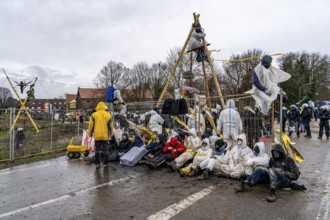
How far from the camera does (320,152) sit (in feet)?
31.3

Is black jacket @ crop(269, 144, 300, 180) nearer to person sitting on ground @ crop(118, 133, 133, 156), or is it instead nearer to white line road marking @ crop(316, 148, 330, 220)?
white line road marking @ crop(316, 148, 330, 220)

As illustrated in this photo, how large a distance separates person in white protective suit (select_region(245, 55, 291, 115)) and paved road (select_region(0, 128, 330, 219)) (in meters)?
1.93

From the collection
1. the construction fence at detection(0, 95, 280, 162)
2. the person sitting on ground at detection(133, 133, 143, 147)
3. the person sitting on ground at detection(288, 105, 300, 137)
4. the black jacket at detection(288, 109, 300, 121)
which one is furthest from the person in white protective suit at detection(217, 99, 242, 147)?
the black jacket at detection(288, 109, 300, 121)

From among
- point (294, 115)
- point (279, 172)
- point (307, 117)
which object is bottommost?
point (279, 172)

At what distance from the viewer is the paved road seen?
435 cm

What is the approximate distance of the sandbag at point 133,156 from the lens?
26.2ft

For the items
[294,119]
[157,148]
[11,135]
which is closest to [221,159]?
[157,148]

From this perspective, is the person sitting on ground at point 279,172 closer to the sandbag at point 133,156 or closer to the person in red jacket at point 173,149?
the person in red jacket at point 173,149

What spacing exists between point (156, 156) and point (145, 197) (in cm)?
271

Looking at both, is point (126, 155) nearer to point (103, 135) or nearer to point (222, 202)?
point (103, 135)

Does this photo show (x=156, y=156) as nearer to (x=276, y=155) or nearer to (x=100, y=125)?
(x=100, y=125)

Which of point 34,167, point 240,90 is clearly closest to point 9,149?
point 34,167

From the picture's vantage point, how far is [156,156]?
787 centimetres

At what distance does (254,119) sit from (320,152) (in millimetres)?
2816
